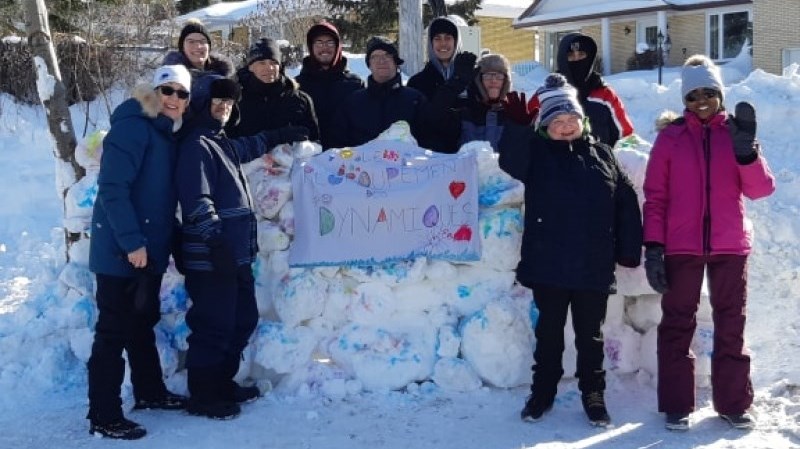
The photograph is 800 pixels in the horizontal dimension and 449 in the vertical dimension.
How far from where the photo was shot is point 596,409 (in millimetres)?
4539

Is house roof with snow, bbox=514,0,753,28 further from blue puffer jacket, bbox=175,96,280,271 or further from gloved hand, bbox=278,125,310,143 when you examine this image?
blue puffer jacket, bbox=175,96,280,271

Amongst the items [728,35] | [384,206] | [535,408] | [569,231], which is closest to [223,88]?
[384,206]

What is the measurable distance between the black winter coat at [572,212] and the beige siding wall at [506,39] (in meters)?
28.3

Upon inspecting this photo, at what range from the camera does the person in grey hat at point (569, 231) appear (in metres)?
4.44

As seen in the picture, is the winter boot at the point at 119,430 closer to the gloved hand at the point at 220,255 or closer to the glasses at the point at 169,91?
the gloved hand at the point at 220,255

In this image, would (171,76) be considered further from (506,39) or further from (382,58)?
(506,39)

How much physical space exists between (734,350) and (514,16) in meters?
30.2

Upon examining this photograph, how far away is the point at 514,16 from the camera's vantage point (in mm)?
33312

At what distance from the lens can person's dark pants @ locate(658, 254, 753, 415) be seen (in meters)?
4.46

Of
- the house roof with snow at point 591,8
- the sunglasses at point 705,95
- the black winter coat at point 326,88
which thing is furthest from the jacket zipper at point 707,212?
the house roof with snow at point 591,8

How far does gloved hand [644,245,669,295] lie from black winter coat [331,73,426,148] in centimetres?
182

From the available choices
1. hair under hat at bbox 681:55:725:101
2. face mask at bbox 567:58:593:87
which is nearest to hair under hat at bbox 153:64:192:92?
face mask at bbox 567:58:593:87

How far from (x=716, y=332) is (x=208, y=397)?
271 cm

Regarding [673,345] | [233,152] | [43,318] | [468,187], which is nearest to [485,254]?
[468,187]
